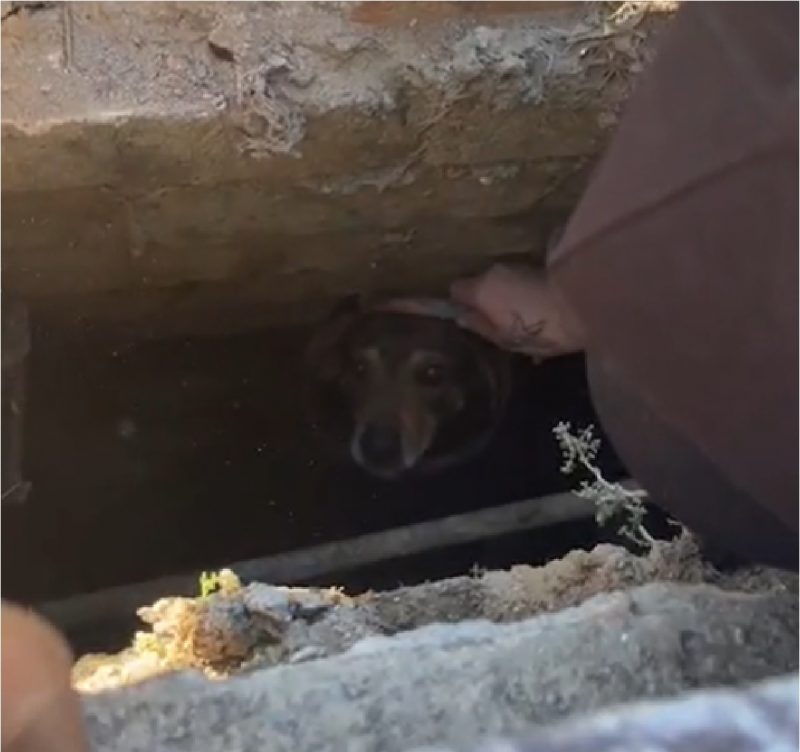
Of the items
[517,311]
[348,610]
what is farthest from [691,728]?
[517,311]

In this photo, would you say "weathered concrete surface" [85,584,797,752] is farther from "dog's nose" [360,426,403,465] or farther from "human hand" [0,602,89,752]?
"dog's nose" [360,426,403,465]

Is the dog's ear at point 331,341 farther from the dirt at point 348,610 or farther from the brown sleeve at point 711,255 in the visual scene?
the brown sleeve at point 711,255

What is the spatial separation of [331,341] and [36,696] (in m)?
1.18

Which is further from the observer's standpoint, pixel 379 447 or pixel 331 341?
pixel 379 447

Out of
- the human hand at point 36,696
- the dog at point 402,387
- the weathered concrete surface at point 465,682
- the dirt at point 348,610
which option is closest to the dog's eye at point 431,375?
the dog at point 402,387

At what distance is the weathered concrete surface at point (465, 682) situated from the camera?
1.05 metres

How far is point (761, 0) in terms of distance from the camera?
93 cm

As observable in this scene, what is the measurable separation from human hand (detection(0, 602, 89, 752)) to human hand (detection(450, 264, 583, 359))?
949 mm

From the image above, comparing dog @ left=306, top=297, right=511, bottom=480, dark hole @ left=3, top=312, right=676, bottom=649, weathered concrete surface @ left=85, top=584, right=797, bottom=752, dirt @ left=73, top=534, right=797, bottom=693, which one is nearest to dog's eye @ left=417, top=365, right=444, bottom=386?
dog @ left=306, top=297, right=511, bottom=480

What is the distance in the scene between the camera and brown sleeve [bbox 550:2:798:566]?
0.92 meters

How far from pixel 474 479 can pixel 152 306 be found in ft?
1.94

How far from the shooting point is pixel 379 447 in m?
2.23

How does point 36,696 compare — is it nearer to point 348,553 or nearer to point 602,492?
point 602,492

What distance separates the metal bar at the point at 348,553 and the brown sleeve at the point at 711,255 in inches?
37.4
